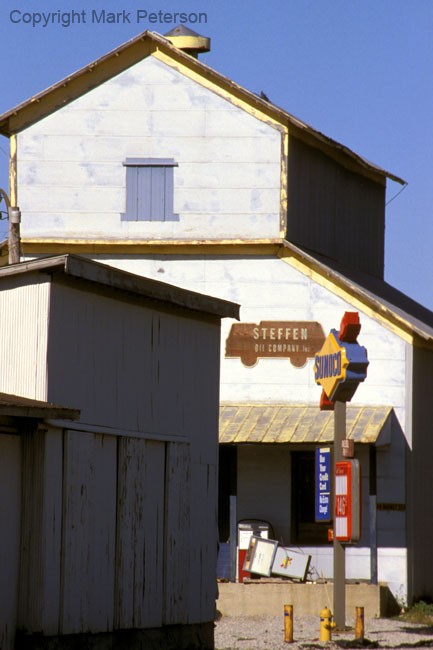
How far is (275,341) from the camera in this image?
88.3 feet

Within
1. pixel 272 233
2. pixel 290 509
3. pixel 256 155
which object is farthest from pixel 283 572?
pixel 256 155

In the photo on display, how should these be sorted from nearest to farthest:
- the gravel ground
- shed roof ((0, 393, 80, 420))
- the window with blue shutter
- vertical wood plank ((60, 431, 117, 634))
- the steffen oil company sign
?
shed roof ((0, 393, 80, 420)) → vertical wood plank ((60, 431, 117, 634)) → the gravel ground → the steffen oil company sign → the window with blue shutter

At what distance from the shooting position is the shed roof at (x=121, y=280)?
603 inches

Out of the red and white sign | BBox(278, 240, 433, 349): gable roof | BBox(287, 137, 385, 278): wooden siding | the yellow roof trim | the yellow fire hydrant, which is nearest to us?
the yellow fire hydrant

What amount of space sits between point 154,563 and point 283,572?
834cm

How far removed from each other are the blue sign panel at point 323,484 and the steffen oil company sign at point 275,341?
116 inches

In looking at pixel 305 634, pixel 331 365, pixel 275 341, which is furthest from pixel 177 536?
pixel 275 341

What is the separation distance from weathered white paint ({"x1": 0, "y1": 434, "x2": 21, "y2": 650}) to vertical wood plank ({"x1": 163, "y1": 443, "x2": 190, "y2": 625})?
3.24 metres

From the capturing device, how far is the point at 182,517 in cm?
1777

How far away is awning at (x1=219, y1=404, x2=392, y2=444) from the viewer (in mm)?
25359

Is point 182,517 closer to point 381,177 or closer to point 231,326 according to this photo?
point 231,326

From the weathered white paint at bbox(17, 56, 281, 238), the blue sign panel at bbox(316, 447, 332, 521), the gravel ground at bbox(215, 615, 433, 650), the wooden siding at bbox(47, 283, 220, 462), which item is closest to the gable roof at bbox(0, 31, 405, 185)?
the weathered white paint at bbox(17, 56, 281, 238)

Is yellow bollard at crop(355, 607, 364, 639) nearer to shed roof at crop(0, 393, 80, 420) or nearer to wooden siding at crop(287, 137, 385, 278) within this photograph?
shed roof at crop(0, 393, 80, 420)

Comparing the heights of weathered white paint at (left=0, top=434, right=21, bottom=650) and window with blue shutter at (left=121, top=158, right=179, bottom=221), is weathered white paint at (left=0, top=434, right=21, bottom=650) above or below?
below
